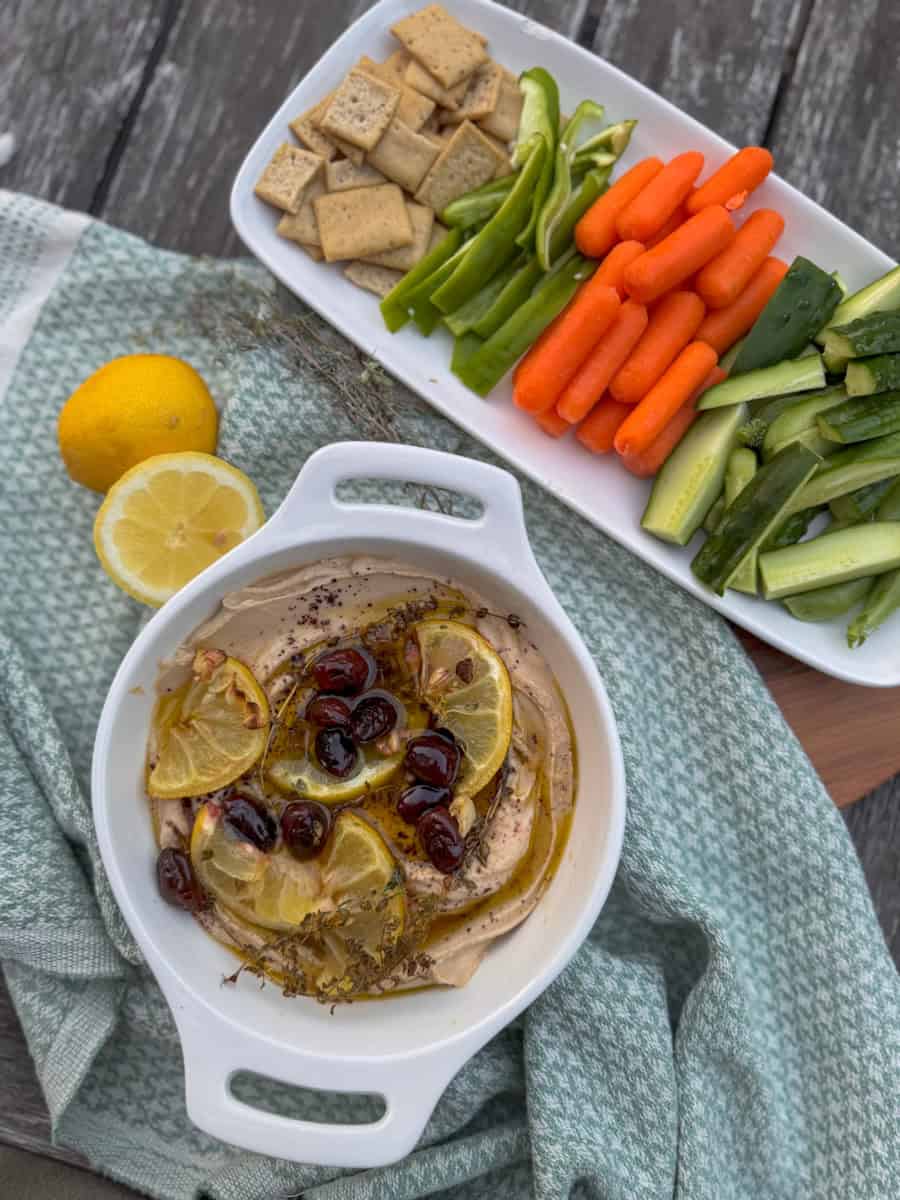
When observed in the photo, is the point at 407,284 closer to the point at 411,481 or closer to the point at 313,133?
the point at 313,133

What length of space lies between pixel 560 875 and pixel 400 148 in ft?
4.23

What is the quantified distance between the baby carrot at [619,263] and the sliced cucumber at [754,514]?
0.42 metres

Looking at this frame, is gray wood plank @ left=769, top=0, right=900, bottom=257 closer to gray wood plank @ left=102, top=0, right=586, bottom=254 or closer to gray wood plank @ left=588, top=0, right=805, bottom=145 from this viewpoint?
gray wood plank @ left=588, top=0, right=805, bottom=145

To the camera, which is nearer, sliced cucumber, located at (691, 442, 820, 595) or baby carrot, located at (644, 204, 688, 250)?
sliced cucumber, located at (691, 442, 820, 595)

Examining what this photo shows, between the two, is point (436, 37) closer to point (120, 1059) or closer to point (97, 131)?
point (97, 131)

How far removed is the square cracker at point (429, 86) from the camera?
1.95m

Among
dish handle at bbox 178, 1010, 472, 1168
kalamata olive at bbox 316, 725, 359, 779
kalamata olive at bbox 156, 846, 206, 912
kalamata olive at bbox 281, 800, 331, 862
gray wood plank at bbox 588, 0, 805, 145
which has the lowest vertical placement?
dish handle at bbox 178, 1010, 472, 1168

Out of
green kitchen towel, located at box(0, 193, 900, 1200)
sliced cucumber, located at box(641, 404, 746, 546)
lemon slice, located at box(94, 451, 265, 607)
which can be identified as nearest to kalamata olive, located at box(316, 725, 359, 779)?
lemon slice, located at box(94, 451, 265, 607)

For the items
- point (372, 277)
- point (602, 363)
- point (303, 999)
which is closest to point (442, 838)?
point (303, 999)

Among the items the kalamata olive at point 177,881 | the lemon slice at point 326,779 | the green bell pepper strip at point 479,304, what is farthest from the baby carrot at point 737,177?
the kalamata olive at point 177,881

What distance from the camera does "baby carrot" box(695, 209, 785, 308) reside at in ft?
6.33

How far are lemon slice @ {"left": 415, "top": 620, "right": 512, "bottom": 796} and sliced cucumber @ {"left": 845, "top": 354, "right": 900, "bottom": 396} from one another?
81 centimetres

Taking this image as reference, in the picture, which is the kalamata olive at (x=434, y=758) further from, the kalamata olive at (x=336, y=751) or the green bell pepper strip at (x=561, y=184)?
the green bell pepper strip at (x=561, y=184)

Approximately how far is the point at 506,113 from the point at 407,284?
1.24 feet
